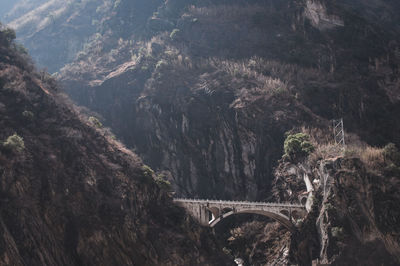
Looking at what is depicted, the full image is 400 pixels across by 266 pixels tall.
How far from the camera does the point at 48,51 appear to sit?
183m

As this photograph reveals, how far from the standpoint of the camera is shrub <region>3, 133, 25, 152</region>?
60.7m

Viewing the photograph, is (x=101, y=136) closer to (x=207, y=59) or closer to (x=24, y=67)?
(x=24, y=67)

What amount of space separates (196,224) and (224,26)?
81.6 metres

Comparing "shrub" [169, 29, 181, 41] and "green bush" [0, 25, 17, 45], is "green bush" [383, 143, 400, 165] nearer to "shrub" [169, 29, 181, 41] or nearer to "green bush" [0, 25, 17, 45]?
"green bush" [0, 25, 17, 45]

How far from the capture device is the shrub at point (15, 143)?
6066cm

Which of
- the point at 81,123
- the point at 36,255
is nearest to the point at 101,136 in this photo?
the point at 81,123

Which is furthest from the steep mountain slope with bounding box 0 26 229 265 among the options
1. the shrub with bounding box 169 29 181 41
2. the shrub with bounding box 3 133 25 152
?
the shrub with bounding box 169 29 181 41

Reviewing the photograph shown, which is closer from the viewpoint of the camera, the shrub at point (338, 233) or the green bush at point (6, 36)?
the shrub at point (338, 233)

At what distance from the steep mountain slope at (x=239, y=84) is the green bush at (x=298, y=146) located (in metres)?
8.30

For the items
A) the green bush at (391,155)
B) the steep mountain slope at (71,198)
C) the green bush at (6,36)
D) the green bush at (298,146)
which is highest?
the green bush at (6,36)

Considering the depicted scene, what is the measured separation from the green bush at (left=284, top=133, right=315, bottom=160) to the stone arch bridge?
11214 mm

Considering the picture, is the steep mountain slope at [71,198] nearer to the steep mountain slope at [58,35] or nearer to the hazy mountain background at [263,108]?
the hazy mountain background at [263,108]

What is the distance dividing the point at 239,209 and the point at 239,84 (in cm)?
4356

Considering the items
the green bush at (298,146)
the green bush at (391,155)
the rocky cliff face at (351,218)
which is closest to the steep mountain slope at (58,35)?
the green bush at (298,146)
